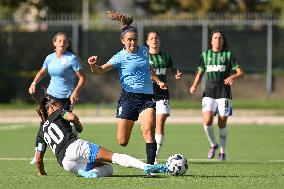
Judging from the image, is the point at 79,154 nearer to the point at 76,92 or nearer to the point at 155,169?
the point at 155,169

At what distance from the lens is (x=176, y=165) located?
14398 mm

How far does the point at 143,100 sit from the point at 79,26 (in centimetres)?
2282

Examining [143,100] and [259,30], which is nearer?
[143,100]

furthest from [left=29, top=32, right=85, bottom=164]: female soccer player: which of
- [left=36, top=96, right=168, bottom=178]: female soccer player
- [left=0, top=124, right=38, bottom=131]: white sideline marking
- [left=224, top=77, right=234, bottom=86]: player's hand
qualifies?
[left=0, top=124, right=38, bottom=131]: white sideline marking

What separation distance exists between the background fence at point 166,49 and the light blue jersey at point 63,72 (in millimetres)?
18984

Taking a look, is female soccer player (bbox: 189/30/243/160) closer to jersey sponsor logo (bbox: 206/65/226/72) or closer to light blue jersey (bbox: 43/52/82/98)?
jersey sponsor logo (bbox: 206/65/226/72)

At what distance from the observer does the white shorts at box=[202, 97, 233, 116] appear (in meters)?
18.7

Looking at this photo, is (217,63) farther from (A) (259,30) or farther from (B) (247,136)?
(A) (259,30)

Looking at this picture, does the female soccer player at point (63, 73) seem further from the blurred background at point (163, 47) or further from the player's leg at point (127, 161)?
the blurred background at point (163, 47)

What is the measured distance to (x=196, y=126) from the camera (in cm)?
2862

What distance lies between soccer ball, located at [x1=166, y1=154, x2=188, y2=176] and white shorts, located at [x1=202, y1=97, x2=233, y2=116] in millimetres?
4287

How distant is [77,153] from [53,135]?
52cm

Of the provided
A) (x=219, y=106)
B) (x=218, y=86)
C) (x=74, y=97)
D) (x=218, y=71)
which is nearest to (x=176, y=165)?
(x=74, y=97)

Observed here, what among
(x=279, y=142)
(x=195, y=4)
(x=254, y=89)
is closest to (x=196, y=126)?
(x=279, y=142)
